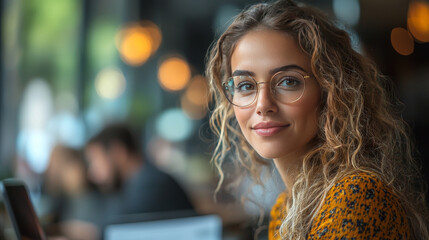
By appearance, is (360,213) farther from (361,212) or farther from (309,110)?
(309,110)

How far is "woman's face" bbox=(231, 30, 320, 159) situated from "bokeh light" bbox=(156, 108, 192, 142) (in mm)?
7096

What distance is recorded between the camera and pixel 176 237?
1.61m

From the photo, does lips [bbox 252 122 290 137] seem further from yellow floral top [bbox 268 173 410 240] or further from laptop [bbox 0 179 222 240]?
laptop [bbox 0 179 222 240]

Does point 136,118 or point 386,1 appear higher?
point 386,1

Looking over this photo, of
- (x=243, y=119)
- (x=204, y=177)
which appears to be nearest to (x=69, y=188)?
(x=243, y=119)

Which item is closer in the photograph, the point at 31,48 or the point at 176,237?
the point at 176,237

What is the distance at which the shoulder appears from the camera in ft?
3.00

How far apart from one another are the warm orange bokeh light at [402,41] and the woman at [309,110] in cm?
488

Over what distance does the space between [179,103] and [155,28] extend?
5.41ft

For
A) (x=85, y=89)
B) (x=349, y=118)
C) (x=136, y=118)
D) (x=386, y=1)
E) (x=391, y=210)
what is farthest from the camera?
(x=136, y=118)

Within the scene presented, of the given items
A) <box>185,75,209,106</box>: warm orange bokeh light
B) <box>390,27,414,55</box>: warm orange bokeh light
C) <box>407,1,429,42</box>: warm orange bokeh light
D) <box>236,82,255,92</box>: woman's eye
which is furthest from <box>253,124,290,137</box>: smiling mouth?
<box>185,75,209,106</box>: warm orange bokeh light

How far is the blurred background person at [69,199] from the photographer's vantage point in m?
3.19

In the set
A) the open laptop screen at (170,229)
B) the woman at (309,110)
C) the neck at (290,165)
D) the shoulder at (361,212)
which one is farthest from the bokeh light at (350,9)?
the shoulder at (361,212)

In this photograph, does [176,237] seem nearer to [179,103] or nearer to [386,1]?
[386,1]
